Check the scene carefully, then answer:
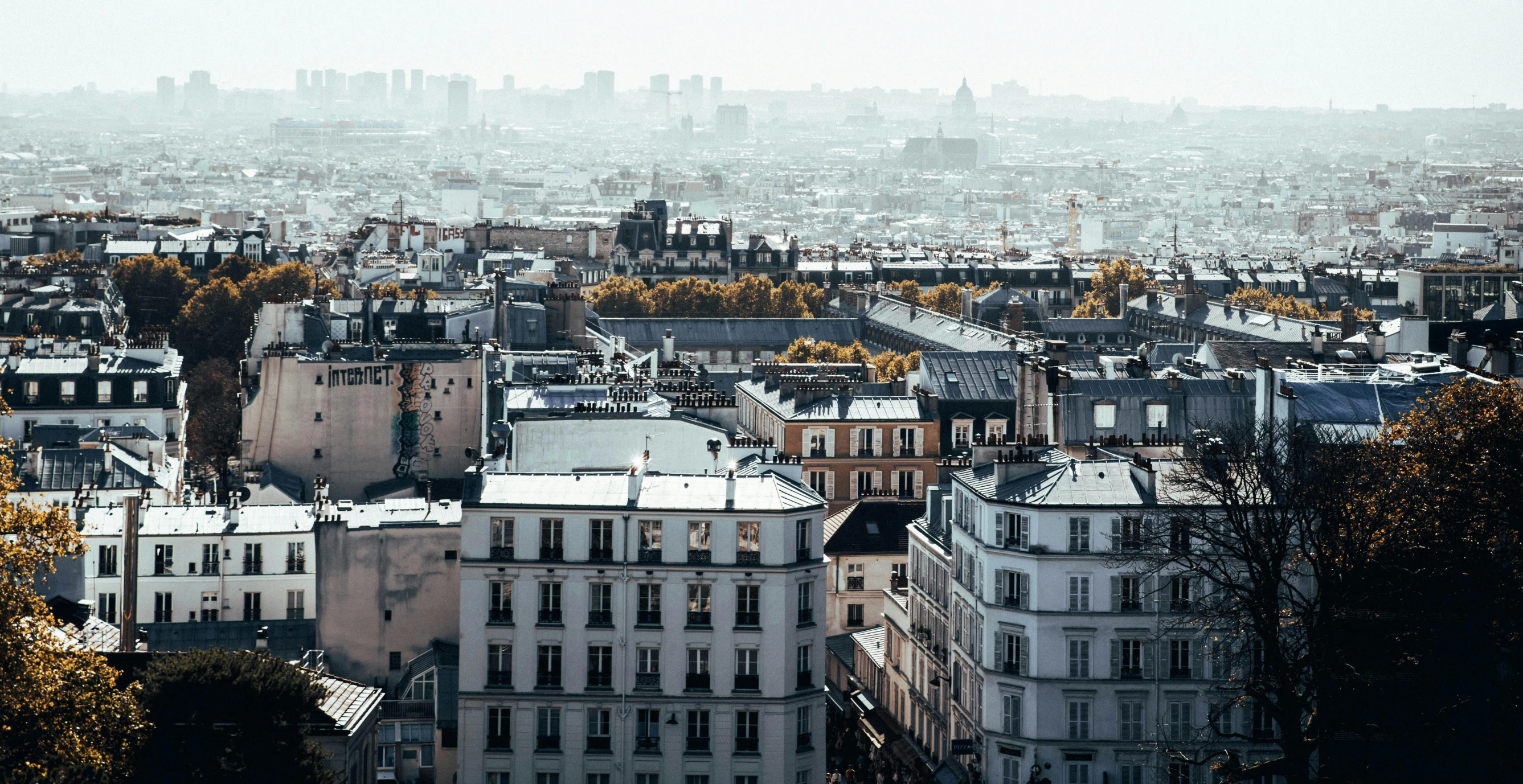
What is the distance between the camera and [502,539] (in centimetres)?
3566

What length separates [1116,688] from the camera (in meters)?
35.2

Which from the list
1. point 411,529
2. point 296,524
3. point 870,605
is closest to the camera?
point 411,529

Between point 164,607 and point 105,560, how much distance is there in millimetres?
1248

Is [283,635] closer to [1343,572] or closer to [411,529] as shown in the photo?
[411,529]

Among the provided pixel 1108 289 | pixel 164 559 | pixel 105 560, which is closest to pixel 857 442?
pixel 164 559

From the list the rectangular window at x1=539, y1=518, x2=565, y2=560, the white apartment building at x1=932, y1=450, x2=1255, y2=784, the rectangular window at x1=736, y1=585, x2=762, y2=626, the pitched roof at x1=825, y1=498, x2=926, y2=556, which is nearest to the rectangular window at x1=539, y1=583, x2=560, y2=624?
the rectangular window at x1=539, y1=518, x2=565, y2=560

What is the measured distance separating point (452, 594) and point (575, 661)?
457 cm

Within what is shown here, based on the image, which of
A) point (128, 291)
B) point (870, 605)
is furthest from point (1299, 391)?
point (128, 291)

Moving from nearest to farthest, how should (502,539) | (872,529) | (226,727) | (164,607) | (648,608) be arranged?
1. (226,727)
2. (648,608)
3. (502,539)
4. (164,607)
5. (872,529)

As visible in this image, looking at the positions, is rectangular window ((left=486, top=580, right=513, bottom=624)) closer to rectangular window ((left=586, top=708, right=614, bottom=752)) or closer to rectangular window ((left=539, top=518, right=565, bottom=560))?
rectangular window ((left=539, top=518, right=565, bottom=560))

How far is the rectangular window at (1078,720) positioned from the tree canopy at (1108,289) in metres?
72.5

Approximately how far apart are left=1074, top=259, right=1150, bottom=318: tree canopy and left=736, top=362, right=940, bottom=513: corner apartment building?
55.4 meters

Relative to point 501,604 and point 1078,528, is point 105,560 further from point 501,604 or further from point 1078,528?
point 1078,528

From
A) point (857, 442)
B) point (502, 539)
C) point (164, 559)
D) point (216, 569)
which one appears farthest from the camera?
point (857, 442)
